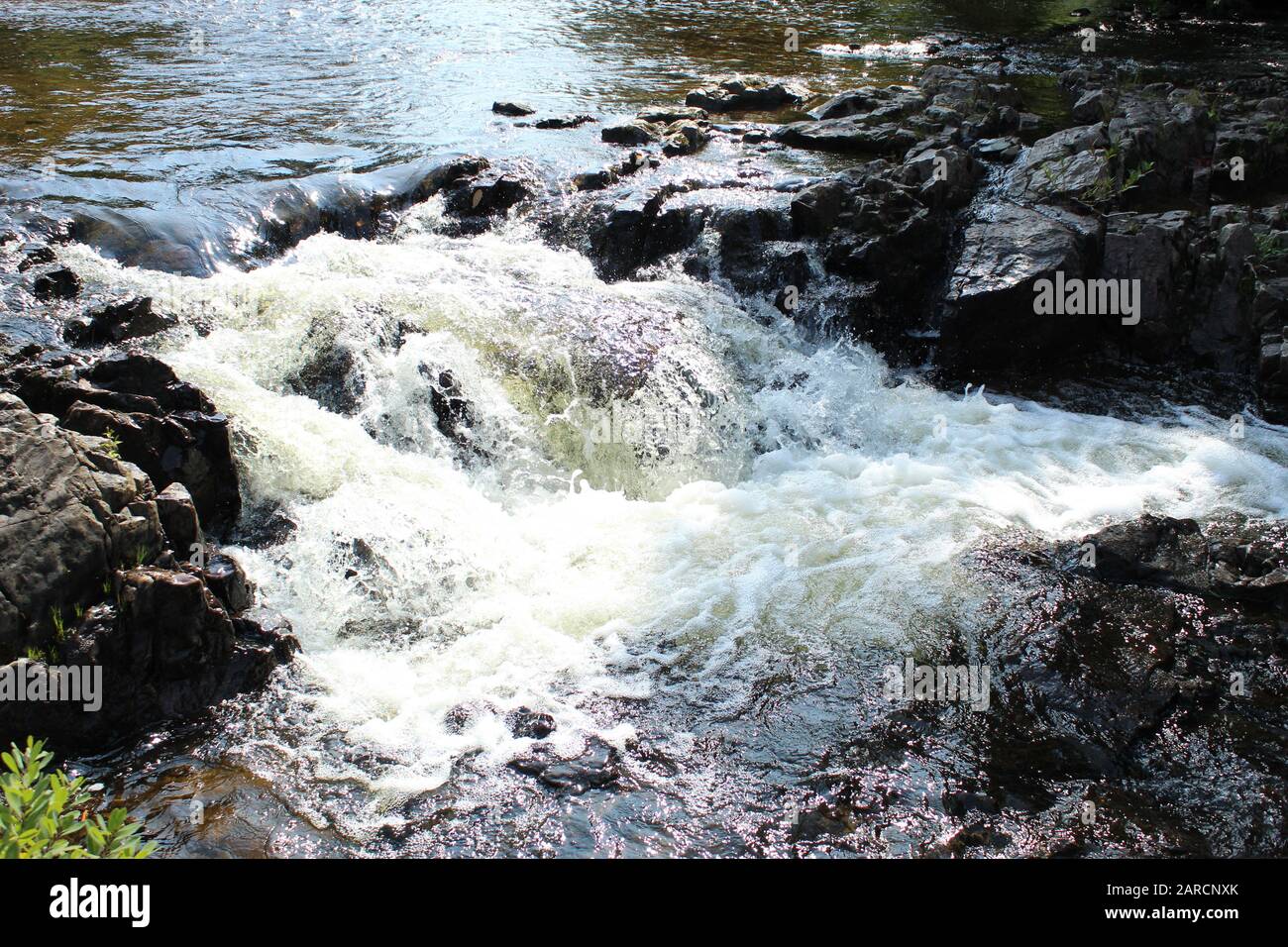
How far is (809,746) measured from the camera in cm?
565

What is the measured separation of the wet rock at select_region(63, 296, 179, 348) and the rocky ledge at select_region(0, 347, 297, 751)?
1.71 meters

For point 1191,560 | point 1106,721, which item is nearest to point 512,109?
point 1191,560

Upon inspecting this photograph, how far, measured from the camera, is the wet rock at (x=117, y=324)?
26.5 feet

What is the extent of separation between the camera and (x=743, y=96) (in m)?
16.6

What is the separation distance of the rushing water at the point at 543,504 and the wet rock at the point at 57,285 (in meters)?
0.23

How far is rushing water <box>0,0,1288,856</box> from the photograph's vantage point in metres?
5.31

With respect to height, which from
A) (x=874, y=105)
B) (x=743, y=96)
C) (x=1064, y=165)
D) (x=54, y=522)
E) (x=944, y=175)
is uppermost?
(x=743, y=96)

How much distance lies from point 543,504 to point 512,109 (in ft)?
30.9

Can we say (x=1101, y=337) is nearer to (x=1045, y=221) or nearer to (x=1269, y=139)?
(x=1045, y=221)

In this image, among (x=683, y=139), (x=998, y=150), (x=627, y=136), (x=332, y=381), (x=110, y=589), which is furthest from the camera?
(x=683, y=139)

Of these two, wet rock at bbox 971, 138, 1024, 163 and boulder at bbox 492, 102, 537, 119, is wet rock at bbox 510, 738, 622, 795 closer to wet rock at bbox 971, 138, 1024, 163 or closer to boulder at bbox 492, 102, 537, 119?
wet rock at bbox 971, 138, 1024, 163

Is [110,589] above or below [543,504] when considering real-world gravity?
above

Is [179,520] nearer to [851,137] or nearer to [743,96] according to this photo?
[851,137]

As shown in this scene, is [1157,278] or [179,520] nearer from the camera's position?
[179,520]
